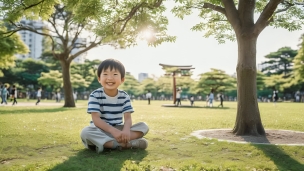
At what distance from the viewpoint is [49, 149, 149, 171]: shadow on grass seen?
3951 millimetres

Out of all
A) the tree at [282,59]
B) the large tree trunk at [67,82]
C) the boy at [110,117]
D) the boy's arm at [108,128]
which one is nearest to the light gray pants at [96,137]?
the boy at [110,117]

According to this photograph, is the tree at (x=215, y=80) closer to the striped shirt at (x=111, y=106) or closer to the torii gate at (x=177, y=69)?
the torii gate at (x=177, y=69)

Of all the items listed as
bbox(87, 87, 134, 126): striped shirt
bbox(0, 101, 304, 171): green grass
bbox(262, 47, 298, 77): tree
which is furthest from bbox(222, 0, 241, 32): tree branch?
bbox(262, 47, 298, 77): tree

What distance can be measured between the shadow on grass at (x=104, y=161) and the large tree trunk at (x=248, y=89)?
3.45 metres

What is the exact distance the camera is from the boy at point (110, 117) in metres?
4.96

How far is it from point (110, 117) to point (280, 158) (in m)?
2.97

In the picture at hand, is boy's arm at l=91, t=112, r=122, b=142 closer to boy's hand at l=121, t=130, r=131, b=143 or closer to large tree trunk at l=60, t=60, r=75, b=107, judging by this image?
boy's hand at l=121, t=130, r=131, b=143

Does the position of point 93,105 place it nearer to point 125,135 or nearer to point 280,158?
point 125,135

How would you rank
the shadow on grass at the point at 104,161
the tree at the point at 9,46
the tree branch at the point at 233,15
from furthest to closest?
the tree at the point at 9,46, the tree branch at the point at 233,15, the shadow on grass at the point at 104,161

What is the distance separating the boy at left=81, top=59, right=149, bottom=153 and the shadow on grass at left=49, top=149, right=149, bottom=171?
0.17 metres

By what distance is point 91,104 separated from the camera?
5.08m

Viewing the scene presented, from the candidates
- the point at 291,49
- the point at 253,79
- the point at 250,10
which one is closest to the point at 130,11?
the point at 250,10

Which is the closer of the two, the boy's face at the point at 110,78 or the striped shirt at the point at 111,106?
the boy's face at the point at 110,78

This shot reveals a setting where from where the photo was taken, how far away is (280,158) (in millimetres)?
4805
